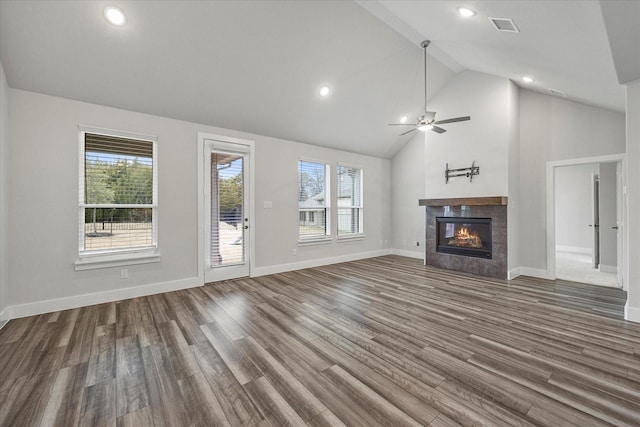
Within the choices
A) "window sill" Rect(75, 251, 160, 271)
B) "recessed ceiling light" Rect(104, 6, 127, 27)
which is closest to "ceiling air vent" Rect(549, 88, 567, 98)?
"recessed ceiling light" Rect(104, 6, 127, 27)

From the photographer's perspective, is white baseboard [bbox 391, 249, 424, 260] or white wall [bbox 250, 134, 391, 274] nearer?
white wall [bbox 250, 134, 391, 274]

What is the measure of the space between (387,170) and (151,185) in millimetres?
5755

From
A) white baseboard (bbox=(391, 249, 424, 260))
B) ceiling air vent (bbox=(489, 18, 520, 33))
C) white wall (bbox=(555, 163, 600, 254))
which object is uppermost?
ceiling air vent (bbox=(489, 18, 520, 33))

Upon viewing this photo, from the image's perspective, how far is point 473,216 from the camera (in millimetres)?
5453

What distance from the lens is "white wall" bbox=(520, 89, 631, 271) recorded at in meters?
4.49

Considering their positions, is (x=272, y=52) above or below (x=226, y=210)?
above

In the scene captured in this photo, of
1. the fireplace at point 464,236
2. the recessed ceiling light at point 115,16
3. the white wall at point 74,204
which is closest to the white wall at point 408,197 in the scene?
the fireplace at point 464,236

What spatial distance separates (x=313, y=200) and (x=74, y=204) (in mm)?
4071

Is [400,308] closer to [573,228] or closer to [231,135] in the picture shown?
[231,135]

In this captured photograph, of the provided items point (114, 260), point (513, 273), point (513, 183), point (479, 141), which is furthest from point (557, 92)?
point (114, 260)

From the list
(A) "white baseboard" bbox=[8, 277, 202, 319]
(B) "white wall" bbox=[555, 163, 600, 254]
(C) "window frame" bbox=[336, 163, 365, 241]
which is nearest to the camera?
(A) "white baseboard" bbox=[8, 277, 202, 319]

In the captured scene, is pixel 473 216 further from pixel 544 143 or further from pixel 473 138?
pixel 544 143

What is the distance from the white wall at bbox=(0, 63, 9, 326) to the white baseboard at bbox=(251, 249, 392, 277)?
10.2 ft

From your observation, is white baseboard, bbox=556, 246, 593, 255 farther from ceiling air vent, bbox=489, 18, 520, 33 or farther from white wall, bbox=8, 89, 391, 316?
white wall, bbox=8, 89, 391, 316
